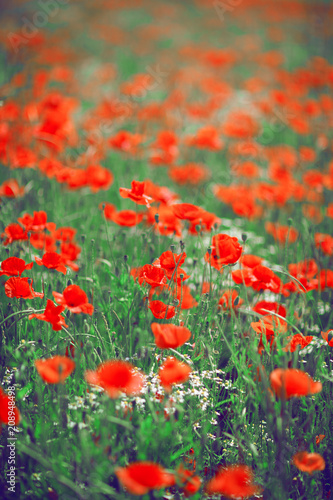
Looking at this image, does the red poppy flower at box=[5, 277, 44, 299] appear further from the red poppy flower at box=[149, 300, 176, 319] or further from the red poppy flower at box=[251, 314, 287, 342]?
the red poppy flower at box=[251, 314, 287, 342]

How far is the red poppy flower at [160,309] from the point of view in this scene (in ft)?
5.80

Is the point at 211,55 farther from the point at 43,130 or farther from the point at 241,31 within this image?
the point at 241,31

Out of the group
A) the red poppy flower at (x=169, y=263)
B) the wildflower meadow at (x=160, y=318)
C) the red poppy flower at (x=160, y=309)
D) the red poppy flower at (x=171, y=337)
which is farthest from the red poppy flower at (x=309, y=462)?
the red poppy flower at (x=169, y=263)

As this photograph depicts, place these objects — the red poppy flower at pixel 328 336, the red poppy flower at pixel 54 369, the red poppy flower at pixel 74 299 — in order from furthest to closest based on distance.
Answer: the red poppy flower at pixel 328 336, the red poppy flower at pixel 74 299, the red poppy flower at pixel 54 369

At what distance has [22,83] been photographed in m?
4.57

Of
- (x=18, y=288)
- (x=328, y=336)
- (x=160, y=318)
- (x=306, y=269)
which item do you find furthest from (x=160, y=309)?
(x=306, y=269)

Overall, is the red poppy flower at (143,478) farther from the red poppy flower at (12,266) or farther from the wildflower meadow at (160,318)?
the red poppy flower at (12,266)

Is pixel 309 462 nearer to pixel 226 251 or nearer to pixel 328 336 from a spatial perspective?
pixel 328 336

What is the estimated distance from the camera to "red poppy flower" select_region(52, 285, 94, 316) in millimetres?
1616

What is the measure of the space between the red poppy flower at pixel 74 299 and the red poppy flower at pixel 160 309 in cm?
28

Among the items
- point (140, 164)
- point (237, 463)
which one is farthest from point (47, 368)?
point (140, 164)

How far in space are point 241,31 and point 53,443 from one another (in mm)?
Result: 16165

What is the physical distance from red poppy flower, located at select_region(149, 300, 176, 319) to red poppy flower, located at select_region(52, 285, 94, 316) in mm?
276

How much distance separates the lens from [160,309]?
1798mm
